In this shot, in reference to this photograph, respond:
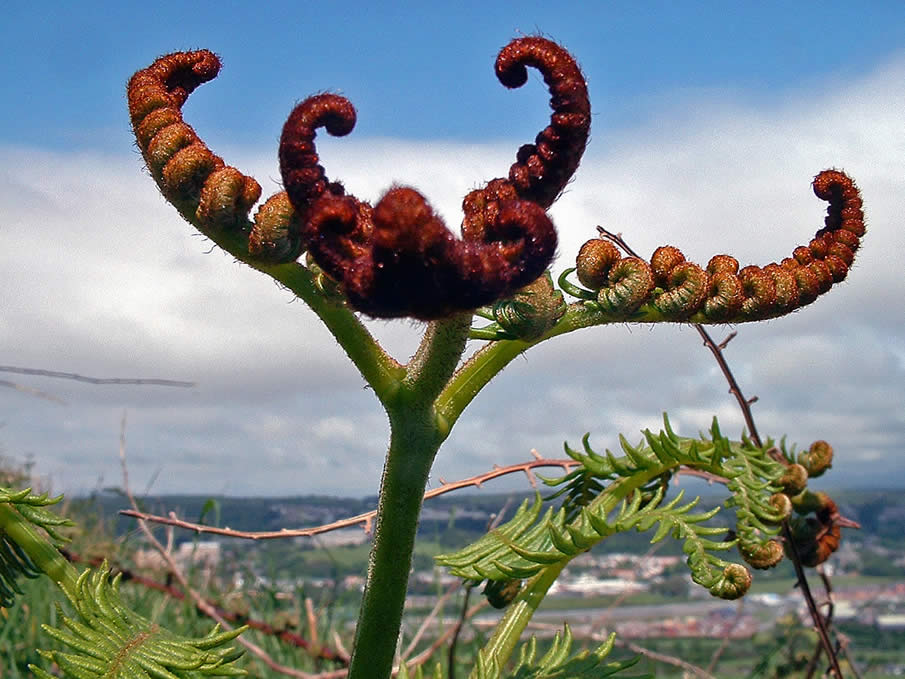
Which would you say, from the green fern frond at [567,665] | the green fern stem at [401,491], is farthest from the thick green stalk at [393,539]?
the green fern frond at [567,665]

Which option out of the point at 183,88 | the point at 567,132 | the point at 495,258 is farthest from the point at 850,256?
the point at 183,88

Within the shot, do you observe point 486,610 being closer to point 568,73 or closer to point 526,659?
point 526,659

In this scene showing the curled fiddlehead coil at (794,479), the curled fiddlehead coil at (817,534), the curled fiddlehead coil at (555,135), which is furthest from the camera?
the curled fiddlehead coil at (817,534)

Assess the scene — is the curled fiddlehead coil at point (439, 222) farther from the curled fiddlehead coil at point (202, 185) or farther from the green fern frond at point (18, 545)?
the green fern frond at point (18, 545)

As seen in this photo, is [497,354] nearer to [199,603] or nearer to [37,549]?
[37,549]

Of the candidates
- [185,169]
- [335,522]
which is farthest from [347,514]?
[185,169]

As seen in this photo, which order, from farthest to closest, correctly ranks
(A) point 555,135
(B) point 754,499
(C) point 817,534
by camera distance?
(C) point 817,534 → (B) point 754,499 → (A) point 555,135

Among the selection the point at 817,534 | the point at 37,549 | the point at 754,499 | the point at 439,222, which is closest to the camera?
the point at 439,222
